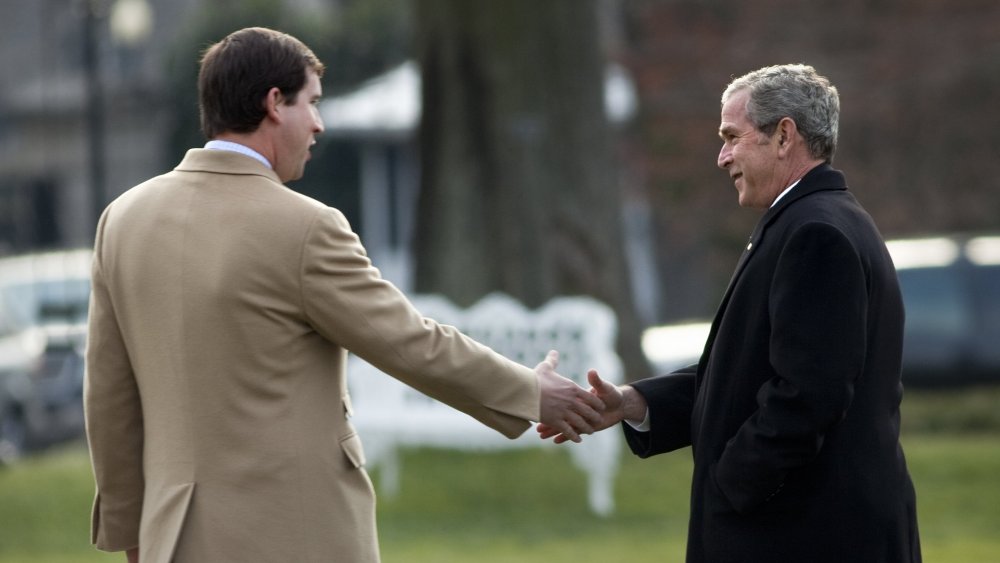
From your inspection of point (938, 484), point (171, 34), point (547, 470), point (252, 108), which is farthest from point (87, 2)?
point (171, 34)

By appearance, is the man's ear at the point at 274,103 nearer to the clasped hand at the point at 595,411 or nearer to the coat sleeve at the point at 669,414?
the clasped hand at the point at 595,411

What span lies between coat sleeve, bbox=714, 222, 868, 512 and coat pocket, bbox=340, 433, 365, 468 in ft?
3.21

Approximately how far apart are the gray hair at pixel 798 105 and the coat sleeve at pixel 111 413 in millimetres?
1784

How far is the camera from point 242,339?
3.83m

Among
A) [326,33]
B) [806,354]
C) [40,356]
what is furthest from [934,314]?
[326,33]

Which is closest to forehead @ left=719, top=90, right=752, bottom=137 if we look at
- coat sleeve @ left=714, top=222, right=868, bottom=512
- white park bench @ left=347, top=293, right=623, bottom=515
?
coat sleeve @ left=714, top=222, right=868, bottom=512

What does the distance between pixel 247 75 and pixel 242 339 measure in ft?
2.20

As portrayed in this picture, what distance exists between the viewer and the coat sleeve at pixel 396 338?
388 cm

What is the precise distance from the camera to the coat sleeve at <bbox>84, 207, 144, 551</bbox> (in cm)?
402

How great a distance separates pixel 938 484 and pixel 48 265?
11.4 metres

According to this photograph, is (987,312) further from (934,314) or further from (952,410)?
(952,410)

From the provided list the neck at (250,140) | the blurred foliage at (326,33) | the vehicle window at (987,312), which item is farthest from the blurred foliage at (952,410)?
the blurred foliage at (326,33)

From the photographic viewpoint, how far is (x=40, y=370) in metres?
16.3

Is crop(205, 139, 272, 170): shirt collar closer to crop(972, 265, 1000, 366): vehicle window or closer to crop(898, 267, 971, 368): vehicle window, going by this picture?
crop(898, 267, 971, 368): vehicle window
